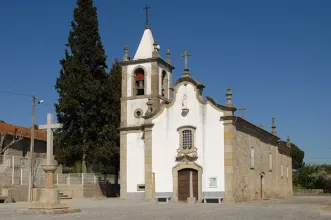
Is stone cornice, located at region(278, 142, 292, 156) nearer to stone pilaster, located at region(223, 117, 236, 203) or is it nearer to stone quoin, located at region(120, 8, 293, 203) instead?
stone quoin, located at region(120, 8, 293, 203)

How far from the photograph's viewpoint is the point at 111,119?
39.1 meters

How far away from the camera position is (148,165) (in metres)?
31.0

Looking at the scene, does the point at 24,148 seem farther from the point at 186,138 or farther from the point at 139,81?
the point at 186,138

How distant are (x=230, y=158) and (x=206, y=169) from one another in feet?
5.75

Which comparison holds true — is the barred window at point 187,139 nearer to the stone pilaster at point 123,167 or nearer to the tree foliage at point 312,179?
the stone pilaster at point 123,167

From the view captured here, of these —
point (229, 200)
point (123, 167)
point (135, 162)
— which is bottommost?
point (229, 200)

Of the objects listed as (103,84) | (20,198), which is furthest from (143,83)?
(20,198)

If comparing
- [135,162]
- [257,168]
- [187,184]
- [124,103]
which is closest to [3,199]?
[135,162]

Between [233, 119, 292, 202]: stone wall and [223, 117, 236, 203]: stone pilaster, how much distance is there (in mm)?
380

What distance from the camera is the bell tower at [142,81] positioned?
34.1 meters

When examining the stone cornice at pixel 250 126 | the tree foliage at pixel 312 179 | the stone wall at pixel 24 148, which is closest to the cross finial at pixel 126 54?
the stone cornice at pixel 250 126

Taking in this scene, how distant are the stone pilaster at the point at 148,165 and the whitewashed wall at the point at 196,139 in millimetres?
273

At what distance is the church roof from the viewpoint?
3509 centimetres

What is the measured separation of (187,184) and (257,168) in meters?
6.64
